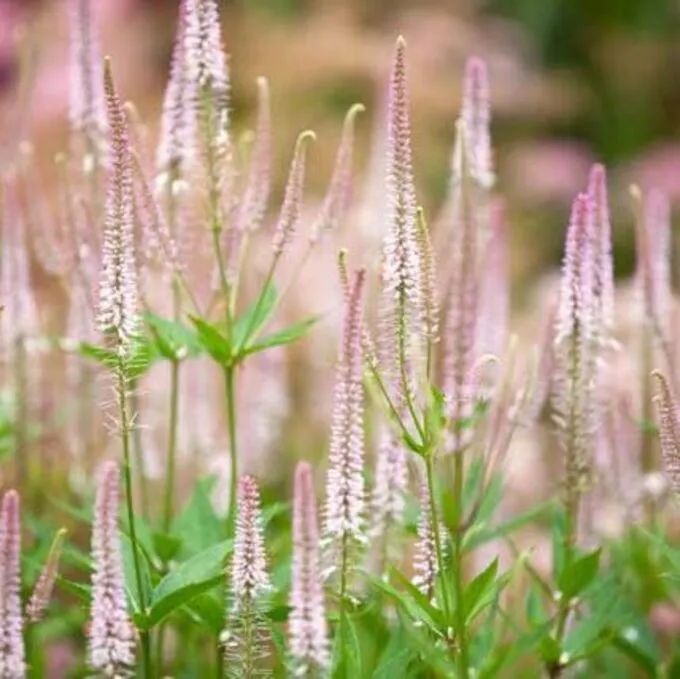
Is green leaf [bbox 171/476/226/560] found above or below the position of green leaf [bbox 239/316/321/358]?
below

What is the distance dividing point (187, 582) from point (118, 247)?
1.03ft

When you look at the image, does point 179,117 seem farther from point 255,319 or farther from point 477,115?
point 477,115

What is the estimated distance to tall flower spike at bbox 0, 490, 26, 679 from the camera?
1.33 metres

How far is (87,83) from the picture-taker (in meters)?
1.91

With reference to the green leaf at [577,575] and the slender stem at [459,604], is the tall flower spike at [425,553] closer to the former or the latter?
the slender stem at [459,604]

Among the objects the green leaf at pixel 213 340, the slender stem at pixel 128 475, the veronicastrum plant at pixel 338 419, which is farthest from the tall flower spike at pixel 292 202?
the slender stem at pixel 128 475

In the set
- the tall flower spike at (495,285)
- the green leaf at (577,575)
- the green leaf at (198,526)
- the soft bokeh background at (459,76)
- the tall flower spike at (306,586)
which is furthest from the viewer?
the soft bokeh background at (459,76)

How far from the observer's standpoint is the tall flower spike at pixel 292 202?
5.43 feet

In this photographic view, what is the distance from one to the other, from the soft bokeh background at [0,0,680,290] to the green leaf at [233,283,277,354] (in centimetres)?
324

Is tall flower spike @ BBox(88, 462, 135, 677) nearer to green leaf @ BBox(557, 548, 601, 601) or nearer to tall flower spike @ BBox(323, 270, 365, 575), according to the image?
tall flower spike @ BBox(323, 270, 365, 575)

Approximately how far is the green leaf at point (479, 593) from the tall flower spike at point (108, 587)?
329 mm

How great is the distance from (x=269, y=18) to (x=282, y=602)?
205 inches

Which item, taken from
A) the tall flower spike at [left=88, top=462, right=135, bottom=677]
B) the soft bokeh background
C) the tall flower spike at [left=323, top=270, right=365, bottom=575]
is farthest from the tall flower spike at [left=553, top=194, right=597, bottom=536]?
the soft bokeh background

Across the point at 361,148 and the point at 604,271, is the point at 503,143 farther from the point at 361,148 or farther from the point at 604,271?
the point at 604,271
